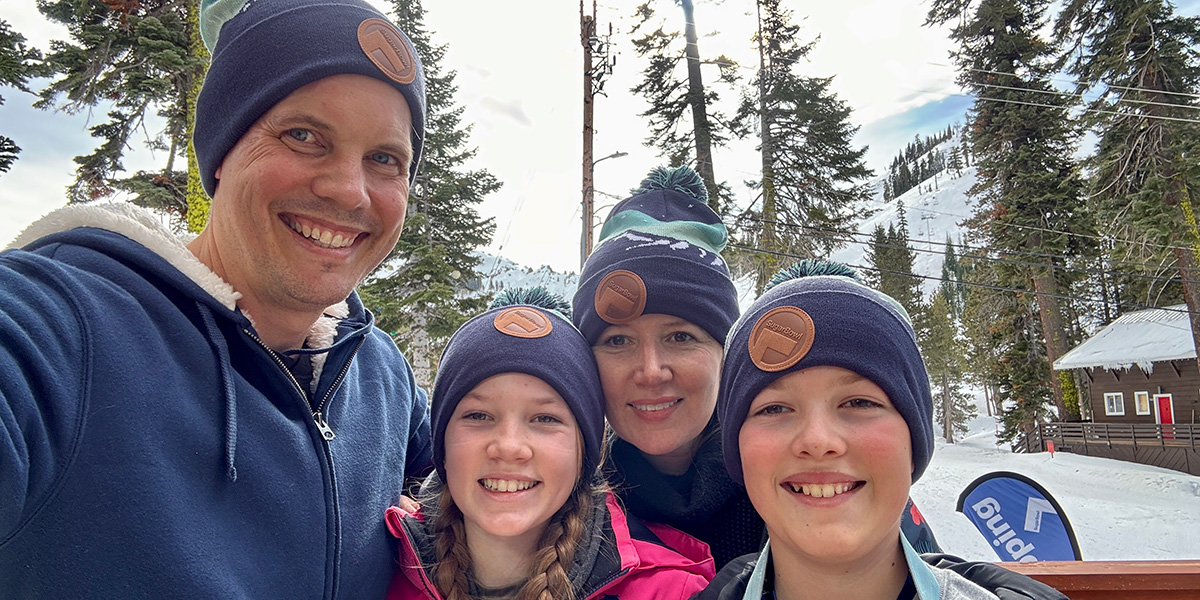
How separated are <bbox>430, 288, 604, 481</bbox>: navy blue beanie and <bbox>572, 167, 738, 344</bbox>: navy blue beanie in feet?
0.67

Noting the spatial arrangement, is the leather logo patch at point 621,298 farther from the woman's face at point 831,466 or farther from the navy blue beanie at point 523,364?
the woman's face at point 831,466

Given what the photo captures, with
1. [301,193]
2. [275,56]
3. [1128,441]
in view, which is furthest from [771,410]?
[1128,441]

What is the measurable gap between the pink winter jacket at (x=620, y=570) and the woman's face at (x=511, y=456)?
0.59 ft

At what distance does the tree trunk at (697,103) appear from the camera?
48.7 feet

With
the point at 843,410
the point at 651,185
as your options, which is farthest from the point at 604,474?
the point at 651,185

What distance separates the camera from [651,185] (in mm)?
2812

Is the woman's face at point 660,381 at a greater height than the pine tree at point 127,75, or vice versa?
the pine tree at point 127,75

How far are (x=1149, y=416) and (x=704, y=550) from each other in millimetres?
A: 25844

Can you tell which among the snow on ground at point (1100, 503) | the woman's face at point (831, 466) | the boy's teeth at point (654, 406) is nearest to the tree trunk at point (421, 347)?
the snow on ground at point (1100, 503)

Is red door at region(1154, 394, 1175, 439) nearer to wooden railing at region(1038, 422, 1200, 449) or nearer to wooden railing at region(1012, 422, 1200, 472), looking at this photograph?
wooden railing at region(1038, 422, 1200, 449)

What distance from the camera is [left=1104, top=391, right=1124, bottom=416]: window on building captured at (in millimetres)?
21953

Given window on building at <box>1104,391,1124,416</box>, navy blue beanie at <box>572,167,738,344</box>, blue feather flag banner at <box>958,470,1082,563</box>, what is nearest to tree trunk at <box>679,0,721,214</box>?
blue feather flag banner at <box>958,470,1082,563</box>

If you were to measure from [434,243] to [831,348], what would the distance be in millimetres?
15069

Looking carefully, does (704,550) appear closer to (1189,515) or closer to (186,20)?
(186,20)
